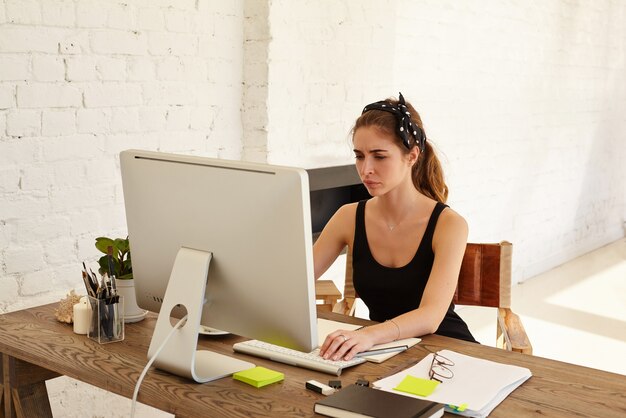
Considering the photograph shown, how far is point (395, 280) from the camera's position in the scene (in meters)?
2.32

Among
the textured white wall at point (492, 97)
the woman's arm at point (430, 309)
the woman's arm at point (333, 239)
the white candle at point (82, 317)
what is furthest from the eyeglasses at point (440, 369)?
the textured white wall at point (492, 97)

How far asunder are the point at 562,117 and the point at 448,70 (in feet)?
6.23

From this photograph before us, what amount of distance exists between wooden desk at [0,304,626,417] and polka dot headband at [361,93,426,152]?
0.59 m

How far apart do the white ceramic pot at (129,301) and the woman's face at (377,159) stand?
70 centimetres

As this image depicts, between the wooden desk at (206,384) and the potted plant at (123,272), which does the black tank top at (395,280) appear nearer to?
the wooden desk at (206,384)

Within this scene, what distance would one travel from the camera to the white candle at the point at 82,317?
198cm

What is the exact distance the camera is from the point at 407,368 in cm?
178

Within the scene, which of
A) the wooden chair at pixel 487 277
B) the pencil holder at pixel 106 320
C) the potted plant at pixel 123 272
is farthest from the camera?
the wooden chair at pixel 487 277

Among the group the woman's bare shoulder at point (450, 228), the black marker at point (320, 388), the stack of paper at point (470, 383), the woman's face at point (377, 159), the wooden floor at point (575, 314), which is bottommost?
the wooden floor at point (575, 314)

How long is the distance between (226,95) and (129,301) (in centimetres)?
140

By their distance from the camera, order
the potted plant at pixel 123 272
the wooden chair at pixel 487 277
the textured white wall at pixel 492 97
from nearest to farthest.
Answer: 1. the potted plant at pixel 123 272
2. the wooden chair at pixel 487 277
3. the textured white wall at pixel 492 97

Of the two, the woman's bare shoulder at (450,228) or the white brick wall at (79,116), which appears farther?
the white brick wall at (79,116)

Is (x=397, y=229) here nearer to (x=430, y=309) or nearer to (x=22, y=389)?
(x=430, y=309)

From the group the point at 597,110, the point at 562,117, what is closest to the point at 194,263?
the point at 562,117
